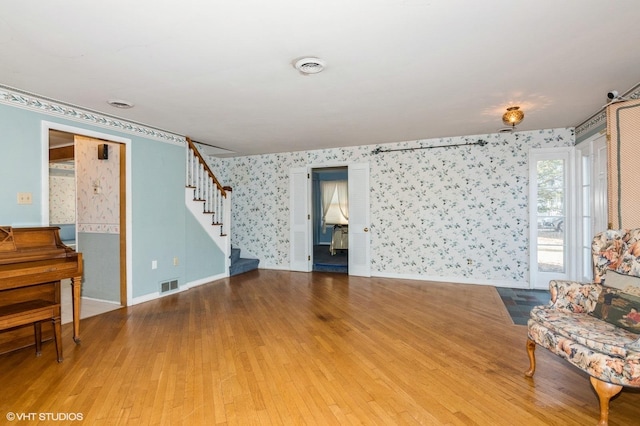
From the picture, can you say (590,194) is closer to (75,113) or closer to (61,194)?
(75,113)

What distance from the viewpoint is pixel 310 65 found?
2561 mm

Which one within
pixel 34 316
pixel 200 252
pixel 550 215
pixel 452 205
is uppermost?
pixel 452 205

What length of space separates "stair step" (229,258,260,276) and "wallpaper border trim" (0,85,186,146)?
2.57 m

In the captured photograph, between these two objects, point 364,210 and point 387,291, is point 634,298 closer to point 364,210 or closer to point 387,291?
point 387,291

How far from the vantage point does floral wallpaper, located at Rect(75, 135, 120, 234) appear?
444cm

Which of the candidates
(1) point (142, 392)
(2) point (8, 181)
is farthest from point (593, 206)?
(2) point (8, 181)

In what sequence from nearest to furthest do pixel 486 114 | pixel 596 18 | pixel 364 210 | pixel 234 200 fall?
pixel 596 18, pixel 486 114, pixel 364 210, pixel 234 200

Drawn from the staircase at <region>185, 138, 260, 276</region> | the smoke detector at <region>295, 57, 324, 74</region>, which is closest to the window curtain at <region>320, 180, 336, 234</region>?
the staircase at <region>185, 138, 260, 276</region>

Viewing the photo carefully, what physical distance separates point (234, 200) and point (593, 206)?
20.6 ft

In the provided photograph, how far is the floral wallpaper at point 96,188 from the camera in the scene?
14.6 ft

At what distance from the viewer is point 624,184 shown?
9.27ft

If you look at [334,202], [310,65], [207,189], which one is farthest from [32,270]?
[334,202]

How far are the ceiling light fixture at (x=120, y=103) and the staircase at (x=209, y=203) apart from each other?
1609 mm

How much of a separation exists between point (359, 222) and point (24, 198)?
15.4ft
